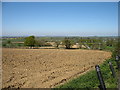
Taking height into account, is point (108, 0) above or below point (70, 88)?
above

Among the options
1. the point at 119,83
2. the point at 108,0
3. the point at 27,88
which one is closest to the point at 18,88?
the point at 27,88

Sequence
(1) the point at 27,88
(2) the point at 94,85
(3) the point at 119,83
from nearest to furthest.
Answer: (3) the point at 119,83
(2) the point at 94,85
(1) the point at 27,88

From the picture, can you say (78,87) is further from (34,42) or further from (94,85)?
(34,42)

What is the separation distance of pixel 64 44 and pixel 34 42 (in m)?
4.41

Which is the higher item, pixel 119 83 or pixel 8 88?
pixel 119 83

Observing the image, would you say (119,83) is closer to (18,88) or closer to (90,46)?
(18,88)

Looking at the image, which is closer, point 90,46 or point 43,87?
point 43,87

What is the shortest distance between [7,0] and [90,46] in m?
18.7

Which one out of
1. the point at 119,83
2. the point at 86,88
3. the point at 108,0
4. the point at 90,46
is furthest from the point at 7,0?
the point at 90,46

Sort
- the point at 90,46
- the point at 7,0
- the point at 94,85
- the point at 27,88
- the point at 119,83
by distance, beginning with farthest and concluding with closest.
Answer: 1. the point at 90,46
2. the point at 27,88
3. the point at 94,85
4. the point at 119,83
5. the point at 7,0

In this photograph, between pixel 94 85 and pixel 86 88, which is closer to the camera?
pixel 86 88

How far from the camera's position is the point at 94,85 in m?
2.29

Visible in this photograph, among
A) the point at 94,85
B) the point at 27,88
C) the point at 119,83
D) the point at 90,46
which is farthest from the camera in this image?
the point at 90,46

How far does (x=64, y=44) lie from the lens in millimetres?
20922
